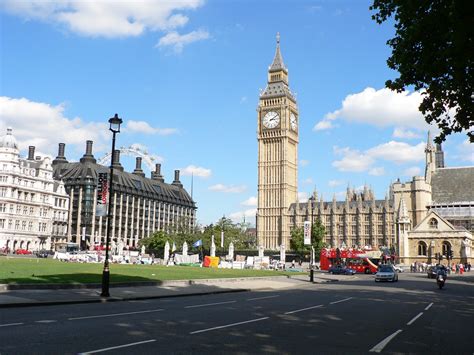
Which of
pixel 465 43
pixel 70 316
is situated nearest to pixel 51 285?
pixel 70 316

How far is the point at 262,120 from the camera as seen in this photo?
490 ft

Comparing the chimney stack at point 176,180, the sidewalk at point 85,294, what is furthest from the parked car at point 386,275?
the chimney stack at point 176,180

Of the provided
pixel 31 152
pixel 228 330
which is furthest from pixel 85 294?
pixel 31 152

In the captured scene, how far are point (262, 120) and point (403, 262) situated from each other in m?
71.6

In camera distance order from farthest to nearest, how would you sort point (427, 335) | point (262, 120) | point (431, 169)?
point (262, 120) < point (431, 169) < point (427, 335)

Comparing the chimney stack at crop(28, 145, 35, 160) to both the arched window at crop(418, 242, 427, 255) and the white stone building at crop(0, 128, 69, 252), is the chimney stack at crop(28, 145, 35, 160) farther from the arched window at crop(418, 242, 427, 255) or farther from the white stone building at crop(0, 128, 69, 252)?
the arched window at crop(418, 242, 427, 255)

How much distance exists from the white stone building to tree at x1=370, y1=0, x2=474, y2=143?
287 feet

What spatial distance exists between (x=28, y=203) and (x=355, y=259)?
67.6m

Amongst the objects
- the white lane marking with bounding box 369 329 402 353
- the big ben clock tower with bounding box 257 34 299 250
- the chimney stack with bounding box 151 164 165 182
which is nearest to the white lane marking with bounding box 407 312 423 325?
the white lane marking with bounding box 369 329 402 353

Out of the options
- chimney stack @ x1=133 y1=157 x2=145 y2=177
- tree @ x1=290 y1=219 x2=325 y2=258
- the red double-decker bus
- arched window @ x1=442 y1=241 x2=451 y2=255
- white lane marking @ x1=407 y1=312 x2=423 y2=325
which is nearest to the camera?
white lane marking @ x1=407 y1=312 x2=423 y2=325

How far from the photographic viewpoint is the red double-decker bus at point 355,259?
66125 mm

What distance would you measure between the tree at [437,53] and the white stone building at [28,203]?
87.4m

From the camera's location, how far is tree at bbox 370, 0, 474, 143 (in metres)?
12.2

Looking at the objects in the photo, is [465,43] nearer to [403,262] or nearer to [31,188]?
[403,262]
